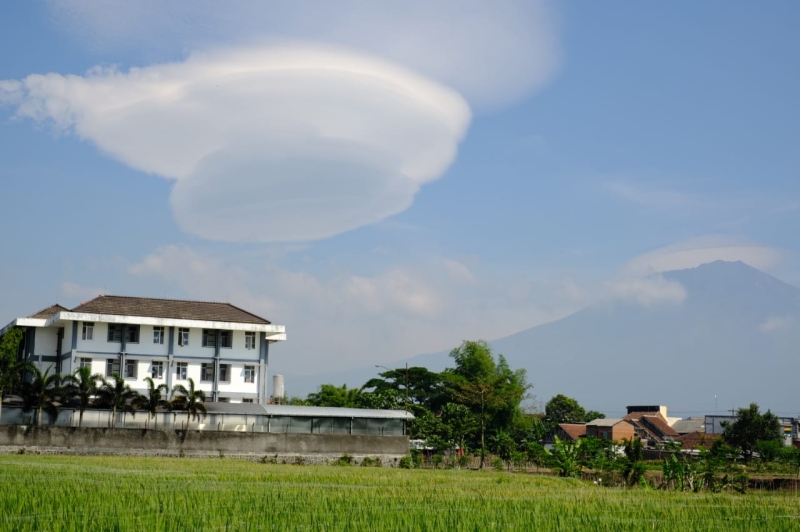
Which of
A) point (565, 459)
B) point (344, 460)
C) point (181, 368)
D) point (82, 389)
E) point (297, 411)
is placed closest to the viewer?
point (565, 459)

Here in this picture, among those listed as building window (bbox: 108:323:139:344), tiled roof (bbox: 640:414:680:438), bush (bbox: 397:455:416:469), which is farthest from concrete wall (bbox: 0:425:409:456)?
tiled roof (bbox: 640:414:680:438)

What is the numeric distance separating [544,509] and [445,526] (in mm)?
3349

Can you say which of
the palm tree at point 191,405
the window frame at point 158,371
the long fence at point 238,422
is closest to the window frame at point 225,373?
the window frame at point 158,371

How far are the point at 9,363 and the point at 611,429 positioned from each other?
146ft

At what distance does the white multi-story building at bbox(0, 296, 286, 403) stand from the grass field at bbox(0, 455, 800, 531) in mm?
20380

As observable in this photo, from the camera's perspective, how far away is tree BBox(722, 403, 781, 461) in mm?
52688

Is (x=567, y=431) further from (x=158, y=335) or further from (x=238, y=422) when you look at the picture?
(x=238, y=422)

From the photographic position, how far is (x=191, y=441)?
31.0 m

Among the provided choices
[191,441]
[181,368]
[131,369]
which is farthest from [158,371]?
[191,441]

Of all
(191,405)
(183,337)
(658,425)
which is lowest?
(658,425)

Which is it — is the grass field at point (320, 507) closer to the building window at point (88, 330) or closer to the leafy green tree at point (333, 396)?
the building window at point (88, 330)

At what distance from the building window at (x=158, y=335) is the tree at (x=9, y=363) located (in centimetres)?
607

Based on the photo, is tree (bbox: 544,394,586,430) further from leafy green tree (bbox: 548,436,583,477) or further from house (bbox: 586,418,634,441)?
leafy green tree (bbox: 548,436,583,477)

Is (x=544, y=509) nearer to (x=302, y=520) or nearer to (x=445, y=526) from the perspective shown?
(x=445, y=526)
